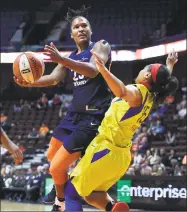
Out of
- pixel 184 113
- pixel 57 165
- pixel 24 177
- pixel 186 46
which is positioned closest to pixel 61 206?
pixel 57 165

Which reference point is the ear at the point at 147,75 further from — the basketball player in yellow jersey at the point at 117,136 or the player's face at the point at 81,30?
the player's face at the point at 81,30

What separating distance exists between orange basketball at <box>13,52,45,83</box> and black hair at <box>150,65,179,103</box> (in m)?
1.05

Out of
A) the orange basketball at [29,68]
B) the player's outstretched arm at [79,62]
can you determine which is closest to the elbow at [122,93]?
the player's outstretched arm at [79,62]

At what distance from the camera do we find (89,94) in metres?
4.58

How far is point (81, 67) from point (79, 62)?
5 centimetres

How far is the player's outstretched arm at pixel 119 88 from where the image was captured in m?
3.66

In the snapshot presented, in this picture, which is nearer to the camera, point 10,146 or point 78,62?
point 10,146

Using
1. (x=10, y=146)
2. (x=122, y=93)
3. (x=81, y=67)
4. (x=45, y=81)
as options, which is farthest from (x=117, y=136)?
(x=45, y=81)

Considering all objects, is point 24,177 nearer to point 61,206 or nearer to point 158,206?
point 158,206

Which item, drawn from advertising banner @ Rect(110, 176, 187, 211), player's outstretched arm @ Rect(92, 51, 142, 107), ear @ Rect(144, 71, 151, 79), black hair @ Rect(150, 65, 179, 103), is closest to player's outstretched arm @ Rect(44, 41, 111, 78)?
player's outstretched arm @ Rect(92, 51, 142, 107)

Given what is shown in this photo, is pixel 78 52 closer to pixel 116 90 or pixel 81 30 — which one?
pixel 81 30

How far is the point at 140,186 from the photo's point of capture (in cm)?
995

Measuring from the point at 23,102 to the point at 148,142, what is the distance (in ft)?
27.7

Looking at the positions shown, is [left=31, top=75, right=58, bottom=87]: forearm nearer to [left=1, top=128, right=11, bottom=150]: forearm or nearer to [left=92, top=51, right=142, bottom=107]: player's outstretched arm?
[left=1, top=128, right=11, bottom=150]: forearm
